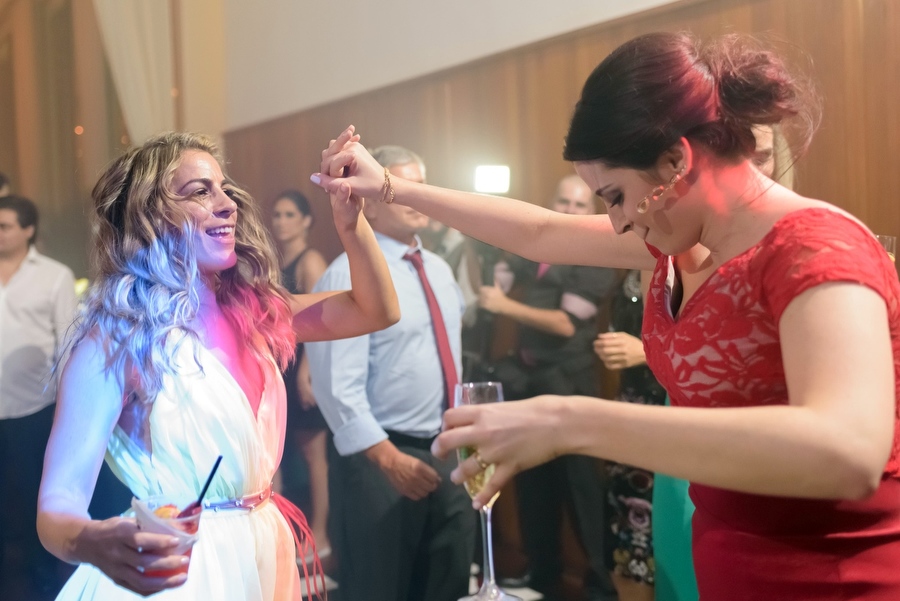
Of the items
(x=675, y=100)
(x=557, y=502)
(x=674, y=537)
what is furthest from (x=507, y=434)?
(x=557, y=502)

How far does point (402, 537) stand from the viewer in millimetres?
2461

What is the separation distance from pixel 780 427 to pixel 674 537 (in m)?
1.31

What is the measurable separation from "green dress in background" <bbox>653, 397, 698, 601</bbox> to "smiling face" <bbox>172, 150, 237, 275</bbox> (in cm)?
113

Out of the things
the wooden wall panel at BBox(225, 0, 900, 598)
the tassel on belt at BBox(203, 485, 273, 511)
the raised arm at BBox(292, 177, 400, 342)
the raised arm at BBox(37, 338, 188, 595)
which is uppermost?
the wooden wall panel at BBox(225, 0, 900, 598)

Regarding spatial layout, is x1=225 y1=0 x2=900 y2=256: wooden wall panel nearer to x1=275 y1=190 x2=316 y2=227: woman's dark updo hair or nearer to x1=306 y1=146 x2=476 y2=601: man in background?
x1=275 y1=190 x2=316 y2=227: woman's dark updo hair

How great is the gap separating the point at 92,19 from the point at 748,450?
269 cm

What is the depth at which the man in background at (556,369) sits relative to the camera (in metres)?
2.67

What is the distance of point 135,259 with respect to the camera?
1462mm

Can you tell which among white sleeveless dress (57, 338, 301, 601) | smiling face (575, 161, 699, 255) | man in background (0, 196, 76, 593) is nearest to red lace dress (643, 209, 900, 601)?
smiling face (575, 161, 699, 255)

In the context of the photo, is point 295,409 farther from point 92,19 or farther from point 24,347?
point 92,19

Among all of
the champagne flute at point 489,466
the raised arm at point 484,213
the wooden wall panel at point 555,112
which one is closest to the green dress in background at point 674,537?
the champagne flute at point 489,466

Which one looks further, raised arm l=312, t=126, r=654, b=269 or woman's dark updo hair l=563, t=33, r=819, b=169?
raised arm l=312, t=126, r=654, b=269

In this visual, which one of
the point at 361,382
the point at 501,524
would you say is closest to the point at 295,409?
the point at 361,382

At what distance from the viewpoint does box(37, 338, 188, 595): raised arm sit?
41.4 inches
